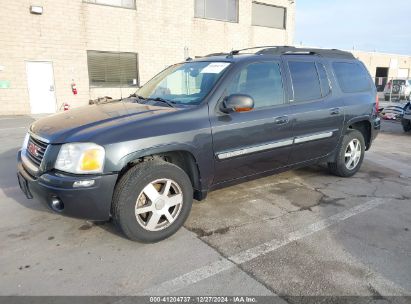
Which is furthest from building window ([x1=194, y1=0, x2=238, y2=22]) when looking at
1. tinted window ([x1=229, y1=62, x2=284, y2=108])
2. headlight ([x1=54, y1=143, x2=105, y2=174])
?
headlight ([x1=54, y1=143, x2=105, y2=174])

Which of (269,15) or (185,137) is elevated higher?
(269,15)

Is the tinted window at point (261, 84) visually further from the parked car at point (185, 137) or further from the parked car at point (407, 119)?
the parked car at point (407, 119)

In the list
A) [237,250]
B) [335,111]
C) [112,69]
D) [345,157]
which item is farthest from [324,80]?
[112,69]

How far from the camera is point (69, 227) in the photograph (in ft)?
12.1

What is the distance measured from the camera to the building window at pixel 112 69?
1536 centimetres

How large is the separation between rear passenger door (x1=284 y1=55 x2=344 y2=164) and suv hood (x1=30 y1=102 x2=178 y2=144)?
1.74 meters

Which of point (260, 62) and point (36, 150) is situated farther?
point (260, 62)

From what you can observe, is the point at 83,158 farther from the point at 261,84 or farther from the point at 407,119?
the point at 407,119

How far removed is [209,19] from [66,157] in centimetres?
1711

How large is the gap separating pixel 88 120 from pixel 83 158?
0.58 metres

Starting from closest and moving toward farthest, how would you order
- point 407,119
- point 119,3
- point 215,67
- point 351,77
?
point 215,67 → point 351,77 → point 407,119 → point 119,3

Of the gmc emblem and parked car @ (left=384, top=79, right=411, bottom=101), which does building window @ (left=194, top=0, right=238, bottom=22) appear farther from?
the gmc emblem

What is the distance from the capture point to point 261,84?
410 cm

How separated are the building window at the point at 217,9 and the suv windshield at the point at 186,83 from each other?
1464 cm
